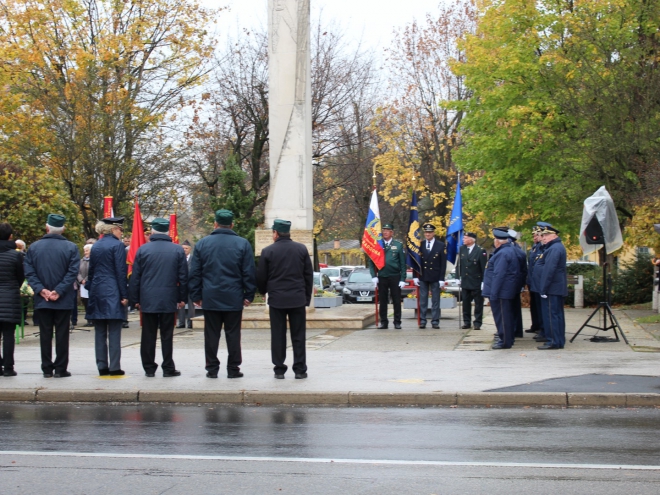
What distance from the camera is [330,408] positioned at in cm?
972

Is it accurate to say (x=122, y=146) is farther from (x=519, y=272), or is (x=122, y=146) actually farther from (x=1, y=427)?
(x=1, y=427)

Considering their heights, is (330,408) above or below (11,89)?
below

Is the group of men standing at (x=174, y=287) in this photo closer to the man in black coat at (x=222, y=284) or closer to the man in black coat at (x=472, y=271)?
the man in black coat at (x=222, y=284)

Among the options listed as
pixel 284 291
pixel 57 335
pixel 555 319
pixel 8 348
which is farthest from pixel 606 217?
pixel 8 348

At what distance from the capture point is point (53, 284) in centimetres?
1140

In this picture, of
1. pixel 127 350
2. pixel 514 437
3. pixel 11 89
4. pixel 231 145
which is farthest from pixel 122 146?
pixel 514 437

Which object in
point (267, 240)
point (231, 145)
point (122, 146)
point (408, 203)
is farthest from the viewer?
point (408, 203)

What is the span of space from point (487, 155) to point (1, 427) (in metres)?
26.2

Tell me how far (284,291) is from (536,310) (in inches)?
253

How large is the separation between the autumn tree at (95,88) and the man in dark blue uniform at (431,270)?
14.6 metres

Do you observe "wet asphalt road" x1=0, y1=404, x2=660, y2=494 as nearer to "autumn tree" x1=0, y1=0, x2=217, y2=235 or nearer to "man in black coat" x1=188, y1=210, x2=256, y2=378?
"man in black coat" x1=188, y1=210, x2=256, y2=378

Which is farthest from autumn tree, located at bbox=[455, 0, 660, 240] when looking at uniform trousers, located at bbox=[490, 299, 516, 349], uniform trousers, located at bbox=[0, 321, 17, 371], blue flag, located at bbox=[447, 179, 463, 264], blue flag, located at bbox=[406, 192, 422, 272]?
uniform trousers, located at bbox=[0, 321, 17, 371]

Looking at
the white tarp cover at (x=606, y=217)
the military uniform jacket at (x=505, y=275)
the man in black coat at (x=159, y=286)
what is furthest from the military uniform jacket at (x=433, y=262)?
the man in black coat at (x=159, y=286)

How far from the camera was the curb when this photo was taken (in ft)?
31.4
